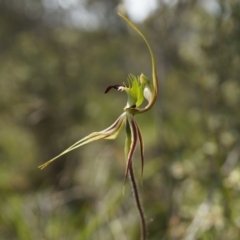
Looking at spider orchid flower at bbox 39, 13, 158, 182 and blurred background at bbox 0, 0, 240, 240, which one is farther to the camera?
blurred background at bbox 0, 0, 240, 240

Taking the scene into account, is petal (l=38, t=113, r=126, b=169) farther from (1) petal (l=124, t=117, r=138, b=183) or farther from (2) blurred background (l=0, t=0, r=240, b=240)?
(2) blurred background (l=0, t=0, r=240, b=240)

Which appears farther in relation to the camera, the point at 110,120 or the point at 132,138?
the point at 110,120

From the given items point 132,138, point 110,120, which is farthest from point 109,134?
point 110,120

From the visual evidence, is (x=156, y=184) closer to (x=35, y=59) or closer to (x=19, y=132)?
(x=35, y=59)

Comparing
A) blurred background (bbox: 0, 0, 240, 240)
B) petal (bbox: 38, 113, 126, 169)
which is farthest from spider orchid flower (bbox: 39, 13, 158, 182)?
blurred background (bbox: 0, 0, 240, 240)

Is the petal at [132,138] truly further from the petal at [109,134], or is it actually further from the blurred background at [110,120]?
the blurred background at [110,120]

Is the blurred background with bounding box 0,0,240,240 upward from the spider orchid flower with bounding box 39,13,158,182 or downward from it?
downward

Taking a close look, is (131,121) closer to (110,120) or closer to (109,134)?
(109,134)

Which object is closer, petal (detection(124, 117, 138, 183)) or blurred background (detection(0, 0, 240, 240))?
petal (detection(124, 117, 138, 183))

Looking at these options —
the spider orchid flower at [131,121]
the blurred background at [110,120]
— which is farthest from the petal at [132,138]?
the blurred background at [110,120]

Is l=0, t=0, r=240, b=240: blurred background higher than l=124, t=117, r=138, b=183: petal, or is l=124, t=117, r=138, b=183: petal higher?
l=124, t=117, r=138, b=183: petal
